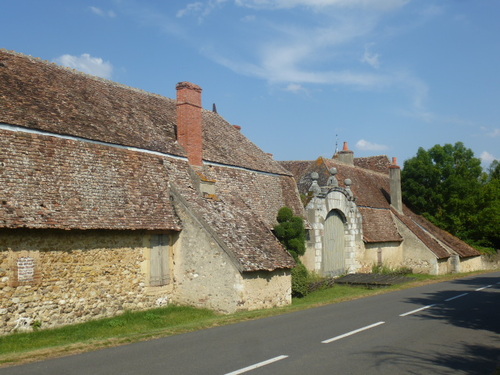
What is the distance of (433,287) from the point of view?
23.0 metres

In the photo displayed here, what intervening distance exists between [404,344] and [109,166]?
33.7 feet

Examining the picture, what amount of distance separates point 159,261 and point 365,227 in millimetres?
16930

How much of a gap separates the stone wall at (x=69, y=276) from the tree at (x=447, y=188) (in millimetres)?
27290

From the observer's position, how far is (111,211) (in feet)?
51.0

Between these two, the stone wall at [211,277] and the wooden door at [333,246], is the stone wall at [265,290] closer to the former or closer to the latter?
the stone wall at [211,277]

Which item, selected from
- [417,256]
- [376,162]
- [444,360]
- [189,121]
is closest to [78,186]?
[189,121]

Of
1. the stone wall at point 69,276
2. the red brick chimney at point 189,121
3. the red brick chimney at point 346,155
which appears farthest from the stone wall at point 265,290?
the red brick chimney at point 346,155

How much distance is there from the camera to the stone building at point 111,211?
1370 centimetres

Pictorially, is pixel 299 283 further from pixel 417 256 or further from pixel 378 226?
pixel 417 256

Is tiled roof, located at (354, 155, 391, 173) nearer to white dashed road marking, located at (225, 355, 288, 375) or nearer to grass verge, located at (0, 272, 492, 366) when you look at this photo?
grass verge, located at (0, 272, 492, 366)

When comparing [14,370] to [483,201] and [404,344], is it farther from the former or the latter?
[483,201]

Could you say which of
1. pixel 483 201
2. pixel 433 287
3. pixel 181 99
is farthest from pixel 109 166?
pixel 483 201

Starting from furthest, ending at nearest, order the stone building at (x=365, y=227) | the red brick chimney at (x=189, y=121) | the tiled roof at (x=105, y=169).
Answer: the stone building at (x=365, y=227) < the red brick chimney at (x=189, y=121) < the tiled roof at (x=105, y=169)

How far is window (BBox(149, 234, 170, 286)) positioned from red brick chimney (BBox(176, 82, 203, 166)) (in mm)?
4132
